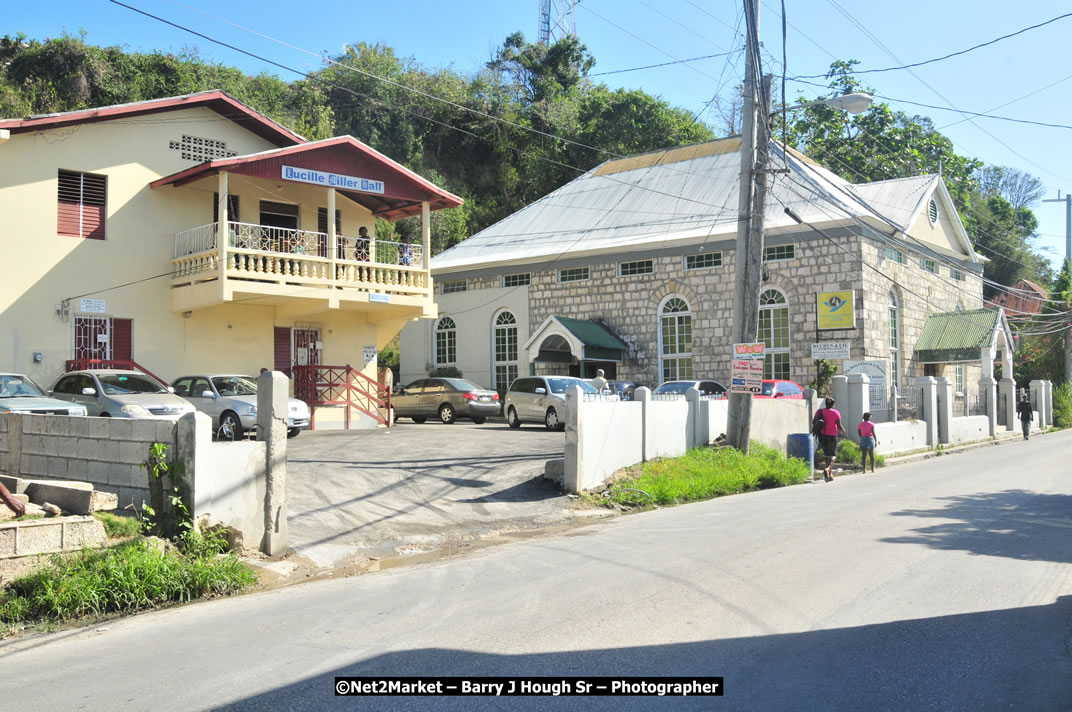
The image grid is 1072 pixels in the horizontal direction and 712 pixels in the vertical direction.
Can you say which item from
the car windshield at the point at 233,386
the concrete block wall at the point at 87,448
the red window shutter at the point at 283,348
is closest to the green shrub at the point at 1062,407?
the red window shutter at the point at 283,348

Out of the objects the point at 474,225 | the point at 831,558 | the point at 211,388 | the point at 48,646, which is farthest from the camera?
the point at 474,225

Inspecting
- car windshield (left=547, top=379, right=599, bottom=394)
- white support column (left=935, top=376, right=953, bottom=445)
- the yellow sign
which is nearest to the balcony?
car windshield (left=547, top=379, right=599, bottom=394)

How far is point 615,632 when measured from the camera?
6453 millimetres

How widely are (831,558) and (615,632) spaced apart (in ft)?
11.9

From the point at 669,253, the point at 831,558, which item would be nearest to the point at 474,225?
the point at 669,253

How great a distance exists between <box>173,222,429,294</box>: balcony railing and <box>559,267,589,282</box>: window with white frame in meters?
10.7

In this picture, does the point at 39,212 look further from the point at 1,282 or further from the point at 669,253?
the point at 669,253

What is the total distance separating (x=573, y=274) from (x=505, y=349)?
4106 millimetres

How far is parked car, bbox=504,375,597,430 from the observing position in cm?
2469

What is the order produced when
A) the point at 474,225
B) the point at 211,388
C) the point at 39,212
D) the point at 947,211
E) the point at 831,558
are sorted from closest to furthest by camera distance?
1. the point at 831,558
2. the point at 211,388
3. the point at 39,212
4. the point at 947,211
5. the point at 474,225

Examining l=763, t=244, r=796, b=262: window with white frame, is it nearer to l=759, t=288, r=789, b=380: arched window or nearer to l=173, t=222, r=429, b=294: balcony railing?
l=759, t=288, r=789, b=380: arched window

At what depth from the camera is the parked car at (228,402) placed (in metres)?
18.8

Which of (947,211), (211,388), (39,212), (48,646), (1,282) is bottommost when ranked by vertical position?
(48,646)

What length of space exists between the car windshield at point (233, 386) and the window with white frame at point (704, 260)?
17961 millimetres
